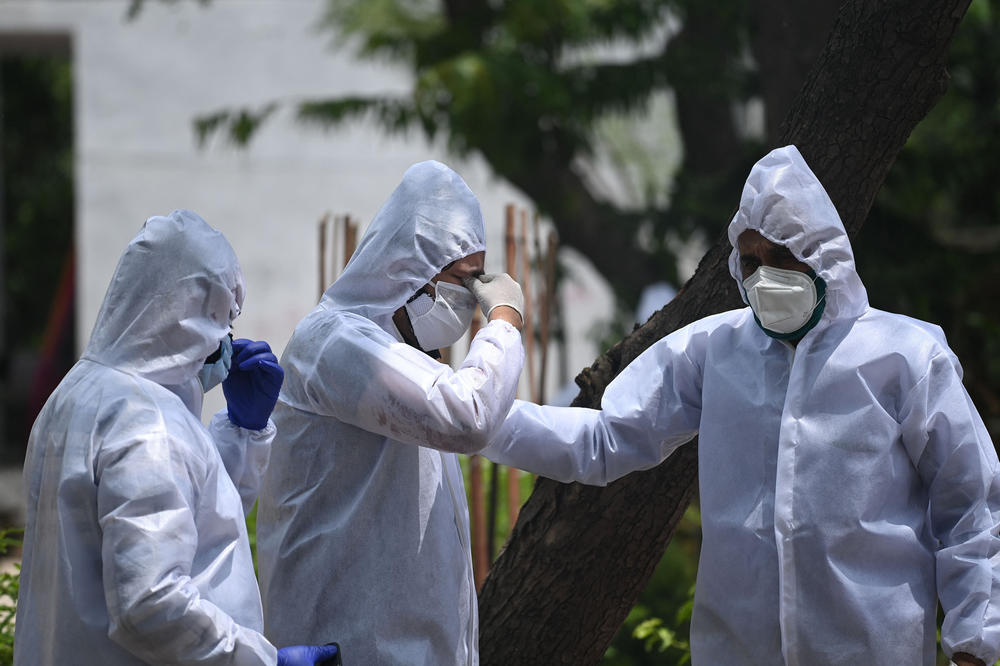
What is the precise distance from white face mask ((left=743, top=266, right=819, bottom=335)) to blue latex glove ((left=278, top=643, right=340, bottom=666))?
3.62ft

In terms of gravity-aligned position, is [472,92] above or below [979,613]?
above

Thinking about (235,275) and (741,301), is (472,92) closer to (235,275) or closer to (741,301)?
(741,301)

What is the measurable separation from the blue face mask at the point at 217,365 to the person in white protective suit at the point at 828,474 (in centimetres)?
102

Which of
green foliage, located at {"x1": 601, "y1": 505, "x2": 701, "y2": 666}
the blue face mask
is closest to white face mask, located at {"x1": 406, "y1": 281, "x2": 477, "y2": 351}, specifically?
the blue face mask

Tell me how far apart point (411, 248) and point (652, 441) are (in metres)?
0.72

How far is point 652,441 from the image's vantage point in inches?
104

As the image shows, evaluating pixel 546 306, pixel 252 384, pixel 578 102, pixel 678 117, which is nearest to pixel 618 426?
Result: pixel 252 384

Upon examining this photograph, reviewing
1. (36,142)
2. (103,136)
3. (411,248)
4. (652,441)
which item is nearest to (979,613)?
(652,441)

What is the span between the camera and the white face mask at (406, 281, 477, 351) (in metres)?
2.49

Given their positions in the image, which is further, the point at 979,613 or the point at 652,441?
the point at 652,441

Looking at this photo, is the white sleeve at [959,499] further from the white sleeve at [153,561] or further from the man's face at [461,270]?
the white sleeve at [153,561]

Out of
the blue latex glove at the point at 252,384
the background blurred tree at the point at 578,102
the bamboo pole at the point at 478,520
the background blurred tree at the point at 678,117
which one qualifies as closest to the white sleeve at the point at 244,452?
the blue latex glove at the point at 252,384

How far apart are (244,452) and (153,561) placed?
1.70 feet

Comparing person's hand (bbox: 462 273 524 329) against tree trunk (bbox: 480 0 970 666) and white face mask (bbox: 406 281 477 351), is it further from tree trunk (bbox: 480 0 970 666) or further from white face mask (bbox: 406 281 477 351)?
tree trunk (bbox: 480 0 970 666)
